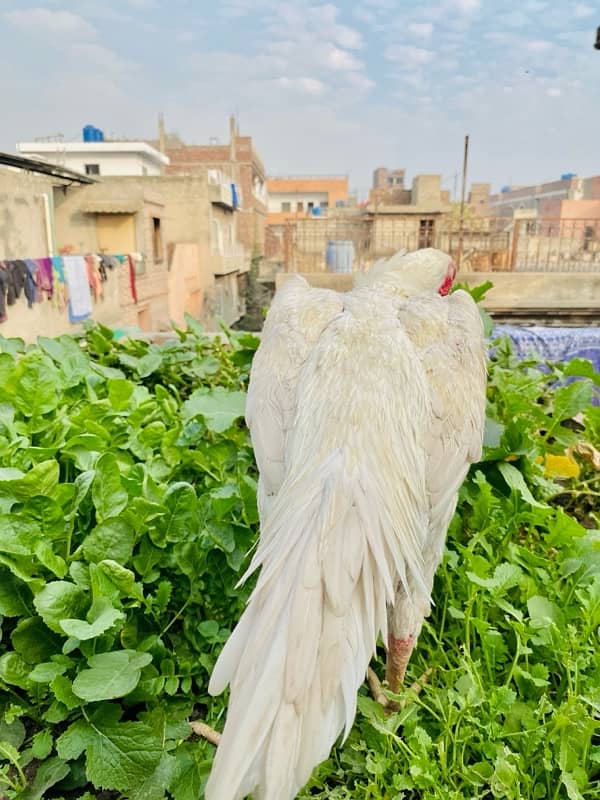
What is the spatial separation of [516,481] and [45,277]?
365 inches

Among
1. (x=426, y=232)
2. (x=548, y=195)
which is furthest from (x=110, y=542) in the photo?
(x=548, y=195)

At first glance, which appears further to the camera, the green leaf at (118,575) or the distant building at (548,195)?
the distant building at (548,195)

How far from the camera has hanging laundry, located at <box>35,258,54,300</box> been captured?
30.8ft

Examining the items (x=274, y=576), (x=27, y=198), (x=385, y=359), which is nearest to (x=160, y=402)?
(x=385, y=359)

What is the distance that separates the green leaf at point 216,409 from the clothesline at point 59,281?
723 centimetres

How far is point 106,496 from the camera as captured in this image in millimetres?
1723

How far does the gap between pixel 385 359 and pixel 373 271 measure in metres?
0.94

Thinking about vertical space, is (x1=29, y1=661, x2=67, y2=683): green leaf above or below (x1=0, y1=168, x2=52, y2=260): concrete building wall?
below

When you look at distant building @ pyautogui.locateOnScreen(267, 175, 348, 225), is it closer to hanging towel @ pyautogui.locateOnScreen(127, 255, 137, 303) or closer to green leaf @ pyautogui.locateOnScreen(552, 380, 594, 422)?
hanging towel @ pyautogui.locateOnScreen(127, 255, 137, 303)

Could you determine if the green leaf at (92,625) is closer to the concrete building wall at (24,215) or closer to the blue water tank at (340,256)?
the concrete building wall at (24,215)

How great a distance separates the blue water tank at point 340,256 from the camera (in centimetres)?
1077

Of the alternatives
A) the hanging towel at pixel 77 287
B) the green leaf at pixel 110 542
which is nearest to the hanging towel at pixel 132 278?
the hanging towel at pixel 77 287

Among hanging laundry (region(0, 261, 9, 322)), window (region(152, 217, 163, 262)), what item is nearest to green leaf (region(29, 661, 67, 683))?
hanging laundry (region(0, 261, 9, 322))

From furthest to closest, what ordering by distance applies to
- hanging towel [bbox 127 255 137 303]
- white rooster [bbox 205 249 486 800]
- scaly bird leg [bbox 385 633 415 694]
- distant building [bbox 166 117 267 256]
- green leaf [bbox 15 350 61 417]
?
1. distant building [bbox 166 117 267 256]
2. hanging towel [bbox 127 255 137 303]
3. green leaf [bbox 15 350 61 417]
4. scaly bird leg [bbox 385 633 415 694]
5. white rooster [bbox 205 249 486 800]
